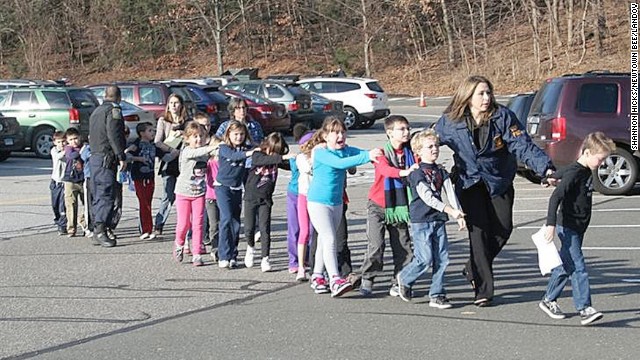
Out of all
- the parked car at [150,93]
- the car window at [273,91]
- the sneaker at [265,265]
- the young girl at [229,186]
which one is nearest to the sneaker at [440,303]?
the sneaker at [265,265]

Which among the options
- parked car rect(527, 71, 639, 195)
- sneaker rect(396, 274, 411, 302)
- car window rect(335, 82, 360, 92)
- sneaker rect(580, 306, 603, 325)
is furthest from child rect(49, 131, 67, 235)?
car window rect(335, 82, 360, 92)

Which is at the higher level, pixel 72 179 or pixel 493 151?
pixel 493 151

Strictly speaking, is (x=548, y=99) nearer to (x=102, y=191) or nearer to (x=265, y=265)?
(x=102, y=191)

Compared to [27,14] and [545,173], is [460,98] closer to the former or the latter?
[545,173]

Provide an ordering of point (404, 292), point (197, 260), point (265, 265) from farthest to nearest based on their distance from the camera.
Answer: point (197, 260) < point (265, 265) < point (404, 292)

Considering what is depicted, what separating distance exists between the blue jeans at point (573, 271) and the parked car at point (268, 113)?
22.9 meters

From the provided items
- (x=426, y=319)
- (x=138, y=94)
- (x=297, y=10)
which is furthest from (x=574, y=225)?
(x=297, y=10)

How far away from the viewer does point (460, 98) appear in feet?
28.8

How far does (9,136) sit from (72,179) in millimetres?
11709

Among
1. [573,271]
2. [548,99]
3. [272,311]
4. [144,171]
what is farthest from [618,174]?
[272,311]

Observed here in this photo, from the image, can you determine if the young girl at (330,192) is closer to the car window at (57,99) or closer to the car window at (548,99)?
the car window at (548,99)

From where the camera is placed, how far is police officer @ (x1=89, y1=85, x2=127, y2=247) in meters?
12.8

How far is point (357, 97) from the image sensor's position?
35.5 m

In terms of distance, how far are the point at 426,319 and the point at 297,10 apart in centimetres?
5369
